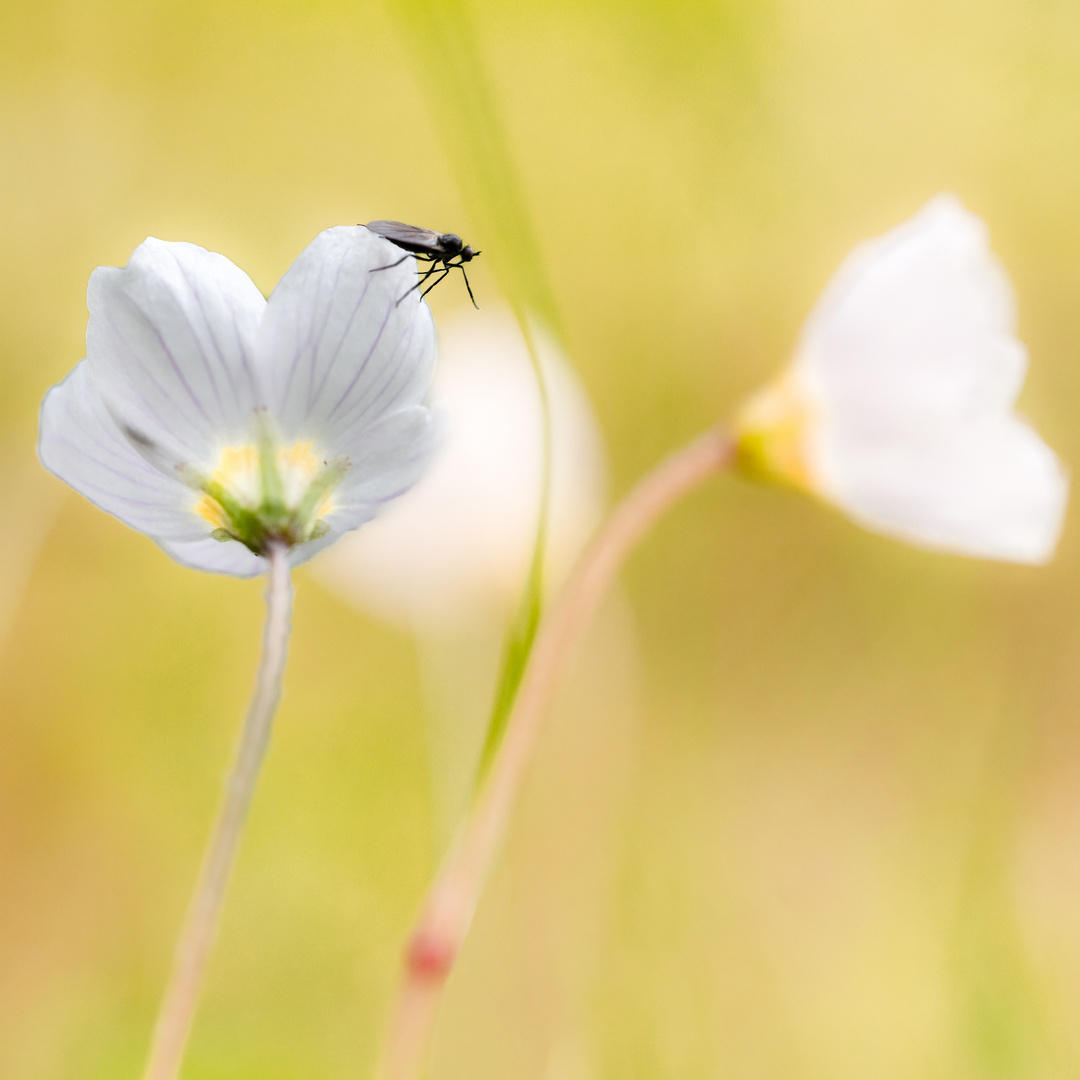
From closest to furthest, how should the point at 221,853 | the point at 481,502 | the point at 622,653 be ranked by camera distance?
the point at 221,853
the point at 481,502
the point at 622,653

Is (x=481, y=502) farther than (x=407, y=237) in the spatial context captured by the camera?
Yes

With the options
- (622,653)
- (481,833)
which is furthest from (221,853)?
(622,653)

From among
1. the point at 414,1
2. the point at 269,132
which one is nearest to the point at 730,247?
the point at 269,132

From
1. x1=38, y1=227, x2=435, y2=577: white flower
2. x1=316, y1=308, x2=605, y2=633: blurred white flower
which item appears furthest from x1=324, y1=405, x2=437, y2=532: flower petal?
x1=316, y1=308, x2=605, y2=633: blurred white flower

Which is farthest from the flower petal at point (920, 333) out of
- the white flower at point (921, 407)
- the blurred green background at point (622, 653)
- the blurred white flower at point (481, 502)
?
the blurred green background at point (622, 653)

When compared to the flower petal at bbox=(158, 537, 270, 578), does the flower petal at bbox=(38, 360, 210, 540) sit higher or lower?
higher

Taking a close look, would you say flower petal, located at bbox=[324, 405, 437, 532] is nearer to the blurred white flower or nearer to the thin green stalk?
the thin green stalk

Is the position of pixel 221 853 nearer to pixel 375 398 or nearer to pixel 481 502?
pixel 375 398

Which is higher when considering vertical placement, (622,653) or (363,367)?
(622,653)
